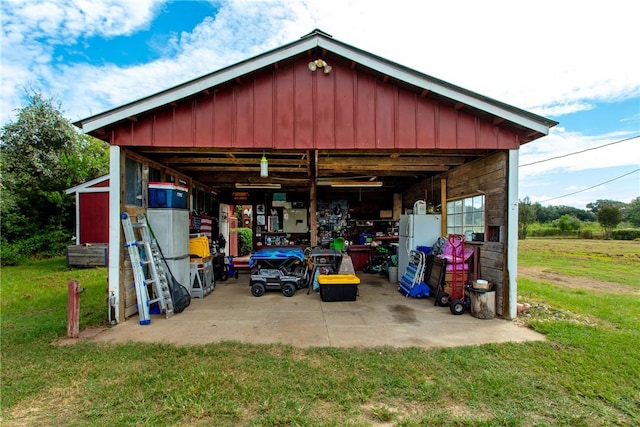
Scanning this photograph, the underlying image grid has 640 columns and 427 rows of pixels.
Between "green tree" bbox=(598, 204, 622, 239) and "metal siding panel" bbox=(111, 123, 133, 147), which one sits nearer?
"metal siding panel" bbox=(111, 123, 133, 147)

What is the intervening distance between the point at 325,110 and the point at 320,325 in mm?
3165

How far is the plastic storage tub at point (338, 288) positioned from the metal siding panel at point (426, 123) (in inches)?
107

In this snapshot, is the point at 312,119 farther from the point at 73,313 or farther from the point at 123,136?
the point at 73,313

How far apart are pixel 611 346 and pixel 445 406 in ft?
8.61

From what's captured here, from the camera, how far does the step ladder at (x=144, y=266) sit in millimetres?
4625

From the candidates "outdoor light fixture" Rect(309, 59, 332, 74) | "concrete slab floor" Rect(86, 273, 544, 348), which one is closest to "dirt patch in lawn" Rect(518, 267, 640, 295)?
"concrete slab floor" Rect(86, 273, 544, 348)

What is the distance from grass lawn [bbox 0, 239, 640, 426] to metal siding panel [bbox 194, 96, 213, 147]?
2836 millimetres

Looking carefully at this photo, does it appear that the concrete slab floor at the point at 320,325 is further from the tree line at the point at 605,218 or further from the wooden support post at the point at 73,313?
the tree line at the point at 605,218

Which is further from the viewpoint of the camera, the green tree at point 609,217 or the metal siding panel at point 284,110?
the green tree at point 609,217

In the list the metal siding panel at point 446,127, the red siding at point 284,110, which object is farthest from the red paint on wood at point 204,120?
the metal siding panel at point 446,127

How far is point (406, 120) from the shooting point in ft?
15.8

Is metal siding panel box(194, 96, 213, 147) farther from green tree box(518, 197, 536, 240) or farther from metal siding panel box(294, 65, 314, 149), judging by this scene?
green tree box(518, 197, 536, 240)

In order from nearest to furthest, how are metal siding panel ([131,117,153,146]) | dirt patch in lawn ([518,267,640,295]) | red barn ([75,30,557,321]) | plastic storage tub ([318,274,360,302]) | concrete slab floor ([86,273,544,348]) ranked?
concrete slab floor ([86,273,544,348]) < red barn ([75,30,557,321]) < metal siding panel ([131,117,153,146]) < plastic storage tub ([318,274,360,302]) < dirt patch in lawn ([518,267,640,295])

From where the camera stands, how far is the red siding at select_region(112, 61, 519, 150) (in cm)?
468
